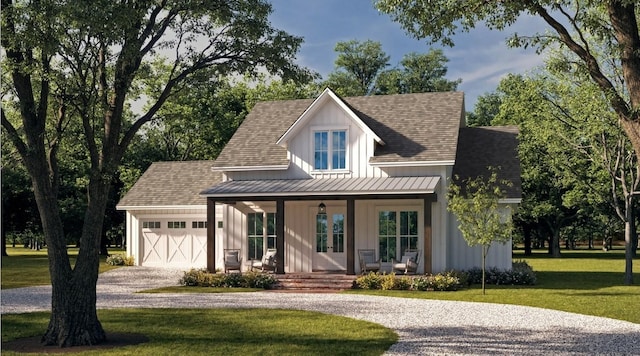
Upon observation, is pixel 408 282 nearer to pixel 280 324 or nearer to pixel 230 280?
pixel 230 280

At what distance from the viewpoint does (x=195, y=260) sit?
31797 millimetres

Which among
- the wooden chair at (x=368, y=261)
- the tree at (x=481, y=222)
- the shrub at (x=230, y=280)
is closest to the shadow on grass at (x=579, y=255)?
the wooden chair at (x=368, y=261)

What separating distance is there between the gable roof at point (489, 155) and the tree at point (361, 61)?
32.3 m

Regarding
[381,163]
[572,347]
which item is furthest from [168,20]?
[381,163]

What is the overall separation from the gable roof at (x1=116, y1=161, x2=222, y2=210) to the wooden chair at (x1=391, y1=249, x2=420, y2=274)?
423 inches

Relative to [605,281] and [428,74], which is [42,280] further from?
[428,74]

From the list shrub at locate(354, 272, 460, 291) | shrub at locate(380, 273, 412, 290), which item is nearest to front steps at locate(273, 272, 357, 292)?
shrub at locate(354, 272, 460, 291)

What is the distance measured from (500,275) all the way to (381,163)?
588 cm

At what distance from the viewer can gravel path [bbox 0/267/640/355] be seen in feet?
40.2

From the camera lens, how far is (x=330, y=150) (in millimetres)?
26734

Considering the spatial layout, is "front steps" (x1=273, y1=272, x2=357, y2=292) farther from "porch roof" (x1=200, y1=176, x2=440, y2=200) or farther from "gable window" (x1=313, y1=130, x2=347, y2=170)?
"gable window" (x1=313, y1=130, x2=347, y2=170)

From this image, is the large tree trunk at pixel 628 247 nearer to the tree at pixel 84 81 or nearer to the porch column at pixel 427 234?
the porch column at pixel 427 234

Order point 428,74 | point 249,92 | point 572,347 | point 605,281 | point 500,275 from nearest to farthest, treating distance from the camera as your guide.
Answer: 1. point 572,347
2. point 500,275
3. point 605,281
4. point 249,92
5. point 428,74

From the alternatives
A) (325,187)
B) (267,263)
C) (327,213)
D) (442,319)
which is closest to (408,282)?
(325,187)
